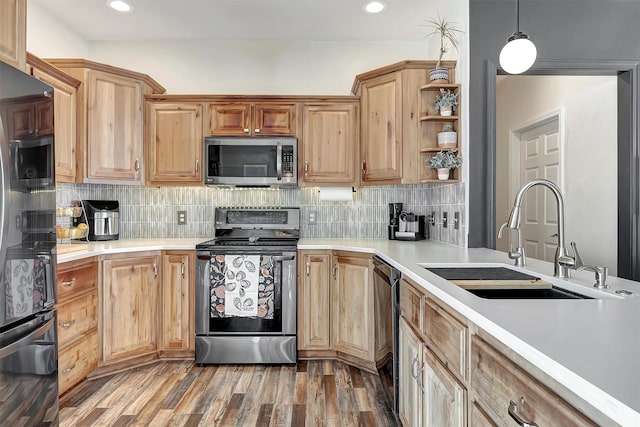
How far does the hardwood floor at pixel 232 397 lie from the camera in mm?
2139

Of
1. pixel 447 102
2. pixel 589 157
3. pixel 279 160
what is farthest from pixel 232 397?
pixel 589 157

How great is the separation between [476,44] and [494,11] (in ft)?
0.82

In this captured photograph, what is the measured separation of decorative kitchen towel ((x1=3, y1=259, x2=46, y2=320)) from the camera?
4.61 ft

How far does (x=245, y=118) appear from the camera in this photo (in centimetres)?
321

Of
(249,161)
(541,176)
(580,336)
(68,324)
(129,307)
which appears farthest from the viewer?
(541,176)

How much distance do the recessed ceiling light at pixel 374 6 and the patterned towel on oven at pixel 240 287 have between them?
197 centimetres

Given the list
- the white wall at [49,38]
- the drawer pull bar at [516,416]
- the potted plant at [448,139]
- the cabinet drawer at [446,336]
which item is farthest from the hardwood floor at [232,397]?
the white wall at [49,38]

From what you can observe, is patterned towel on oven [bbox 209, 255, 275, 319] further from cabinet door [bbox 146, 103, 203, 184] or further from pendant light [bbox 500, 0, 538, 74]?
pendant light [bbox 500, 0, 538, 74]

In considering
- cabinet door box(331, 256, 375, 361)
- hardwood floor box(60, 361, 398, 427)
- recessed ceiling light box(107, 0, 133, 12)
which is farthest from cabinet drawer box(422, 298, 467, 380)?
recessed ceiling light box(107, 0, 133, 12)

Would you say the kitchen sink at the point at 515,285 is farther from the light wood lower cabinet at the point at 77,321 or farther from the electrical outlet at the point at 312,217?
the light wood lower cabinet at the point at 77,321

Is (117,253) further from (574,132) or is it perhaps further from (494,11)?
(574,132)

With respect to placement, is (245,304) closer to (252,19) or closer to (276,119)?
(276,119)

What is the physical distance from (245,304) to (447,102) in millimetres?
2006

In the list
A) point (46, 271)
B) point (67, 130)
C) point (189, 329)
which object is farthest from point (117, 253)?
point (46, 271)
